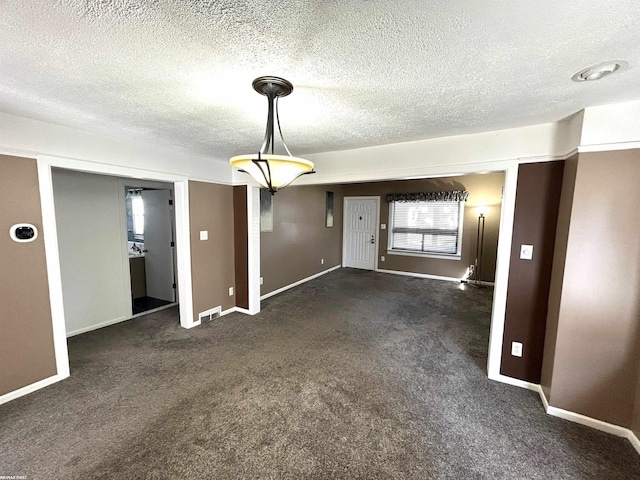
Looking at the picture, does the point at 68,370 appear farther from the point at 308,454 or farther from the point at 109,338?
the point at 308,454

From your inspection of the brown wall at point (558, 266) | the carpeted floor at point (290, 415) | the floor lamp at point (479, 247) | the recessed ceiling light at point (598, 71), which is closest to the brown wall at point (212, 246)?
the carpeted floor at point (290, 415)

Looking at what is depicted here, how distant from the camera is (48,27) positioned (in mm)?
1082

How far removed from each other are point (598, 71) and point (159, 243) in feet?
17.5

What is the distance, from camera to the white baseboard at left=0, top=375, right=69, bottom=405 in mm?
2159

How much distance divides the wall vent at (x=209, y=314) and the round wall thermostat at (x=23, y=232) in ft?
6.40

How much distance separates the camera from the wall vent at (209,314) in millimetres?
3734

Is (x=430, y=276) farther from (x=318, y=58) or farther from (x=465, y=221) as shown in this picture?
Answer: (x=318, y=58)

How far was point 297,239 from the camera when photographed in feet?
18.6

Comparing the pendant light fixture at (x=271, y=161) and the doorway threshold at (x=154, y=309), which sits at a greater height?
the pendant light fixture at (x=271, y=161)

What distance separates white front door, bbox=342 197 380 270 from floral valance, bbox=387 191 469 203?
0.54 m

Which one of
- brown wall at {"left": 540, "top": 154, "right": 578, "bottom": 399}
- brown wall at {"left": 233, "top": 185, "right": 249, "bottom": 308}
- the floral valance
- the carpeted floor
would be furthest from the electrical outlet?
the floral valance

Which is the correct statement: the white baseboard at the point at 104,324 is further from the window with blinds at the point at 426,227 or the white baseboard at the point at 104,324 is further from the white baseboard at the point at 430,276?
the window with blinds at the point at 426,227

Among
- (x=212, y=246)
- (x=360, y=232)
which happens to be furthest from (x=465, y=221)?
(x=212, y=246)

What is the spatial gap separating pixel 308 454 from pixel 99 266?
357 centimetres
